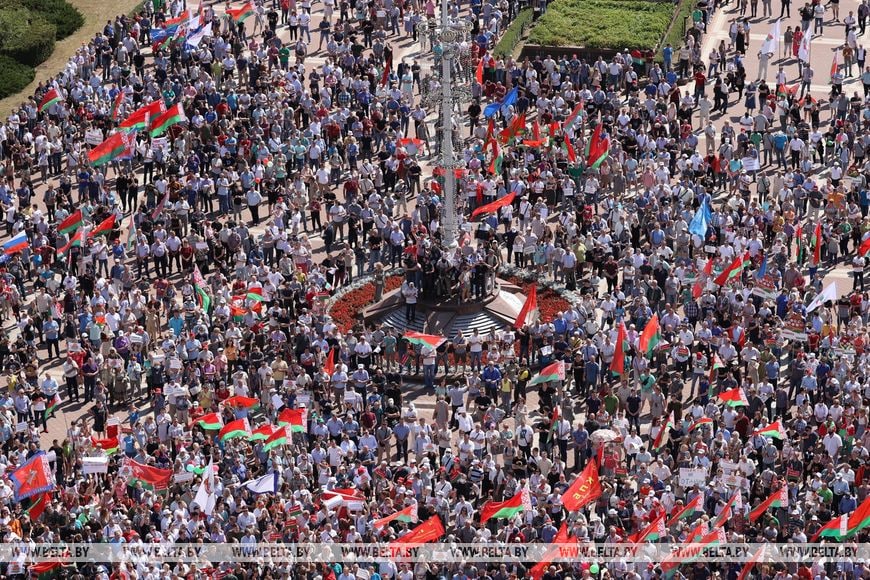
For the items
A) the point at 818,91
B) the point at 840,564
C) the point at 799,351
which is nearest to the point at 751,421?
the point at 799,351

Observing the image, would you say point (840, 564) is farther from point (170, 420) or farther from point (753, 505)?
point (170, 420)

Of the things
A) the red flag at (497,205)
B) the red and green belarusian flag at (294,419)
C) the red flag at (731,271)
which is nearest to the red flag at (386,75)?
the red flag at (497,205)

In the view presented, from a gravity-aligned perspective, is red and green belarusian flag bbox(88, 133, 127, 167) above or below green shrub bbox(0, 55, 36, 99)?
above

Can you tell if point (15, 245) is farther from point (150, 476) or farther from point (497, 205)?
point (150, 476)

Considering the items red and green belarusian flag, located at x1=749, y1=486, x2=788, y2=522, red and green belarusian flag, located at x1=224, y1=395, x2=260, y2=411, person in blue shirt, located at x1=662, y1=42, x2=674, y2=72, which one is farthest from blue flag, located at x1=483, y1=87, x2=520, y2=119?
red and green belarusian flag, located at x1=749, y1=486, x2=788, y2=522

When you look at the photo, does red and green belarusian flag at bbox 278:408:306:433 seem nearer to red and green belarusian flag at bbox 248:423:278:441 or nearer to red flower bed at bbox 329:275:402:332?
red and green belarusian flag at bbox 248:423:278:441
